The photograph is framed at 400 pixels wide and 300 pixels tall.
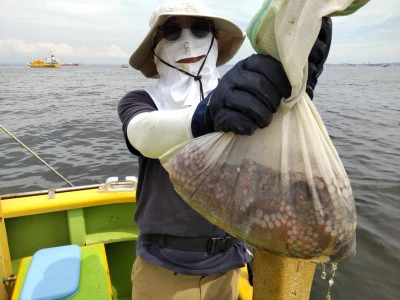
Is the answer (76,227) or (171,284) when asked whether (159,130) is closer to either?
(171,284)

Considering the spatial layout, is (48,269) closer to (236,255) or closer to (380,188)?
(236,255)

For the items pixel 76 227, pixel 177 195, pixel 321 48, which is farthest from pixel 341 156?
pixel 321 48

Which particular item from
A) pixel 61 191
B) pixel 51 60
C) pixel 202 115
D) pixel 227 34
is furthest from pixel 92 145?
pixel 51 60

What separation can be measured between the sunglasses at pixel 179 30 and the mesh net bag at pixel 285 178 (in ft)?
2.91

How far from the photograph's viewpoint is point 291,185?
3.29ft

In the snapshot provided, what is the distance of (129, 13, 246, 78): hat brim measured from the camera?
186 centimetres

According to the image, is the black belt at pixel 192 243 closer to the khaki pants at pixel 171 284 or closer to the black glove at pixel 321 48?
the khaki pants at pixel 171 284

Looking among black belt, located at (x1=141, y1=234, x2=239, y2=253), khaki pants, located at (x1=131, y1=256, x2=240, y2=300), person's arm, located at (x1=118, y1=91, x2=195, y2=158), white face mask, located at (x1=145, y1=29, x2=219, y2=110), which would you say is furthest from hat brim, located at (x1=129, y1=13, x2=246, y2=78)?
khaki pants, located at (x1=131, y1=256, x2=240, y2=300)

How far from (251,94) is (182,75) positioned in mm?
892

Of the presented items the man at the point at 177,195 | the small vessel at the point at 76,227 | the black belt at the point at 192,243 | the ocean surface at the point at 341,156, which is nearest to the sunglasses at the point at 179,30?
the man at the point at 177,195

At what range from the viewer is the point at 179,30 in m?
1.83

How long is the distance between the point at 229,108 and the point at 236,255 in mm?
1249

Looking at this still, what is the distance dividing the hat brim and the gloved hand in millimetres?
844

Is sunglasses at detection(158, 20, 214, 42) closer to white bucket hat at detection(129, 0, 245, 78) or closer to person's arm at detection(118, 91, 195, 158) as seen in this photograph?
white bucket hat at detection(129, 0, 245, 78)
